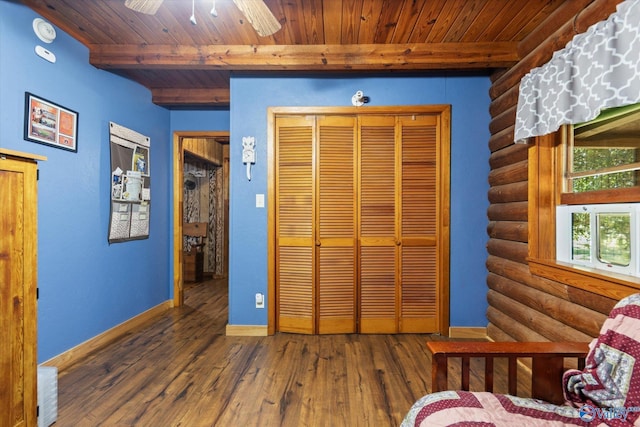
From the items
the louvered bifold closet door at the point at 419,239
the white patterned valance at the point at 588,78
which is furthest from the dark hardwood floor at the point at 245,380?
the white patterned valance at the point at 588,78

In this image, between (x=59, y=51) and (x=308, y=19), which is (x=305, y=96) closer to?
(x=308, y=19)

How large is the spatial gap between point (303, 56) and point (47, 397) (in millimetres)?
2889

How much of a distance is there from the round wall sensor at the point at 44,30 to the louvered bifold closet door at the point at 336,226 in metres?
2.11

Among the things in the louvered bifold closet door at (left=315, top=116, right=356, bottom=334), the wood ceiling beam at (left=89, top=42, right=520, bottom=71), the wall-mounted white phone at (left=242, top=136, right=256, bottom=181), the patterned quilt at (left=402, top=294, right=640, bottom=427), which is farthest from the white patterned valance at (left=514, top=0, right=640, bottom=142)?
the wall-mounted white phone at (left=242, top=136, right=256, bottom=181)

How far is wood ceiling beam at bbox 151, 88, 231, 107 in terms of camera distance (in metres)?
3.46

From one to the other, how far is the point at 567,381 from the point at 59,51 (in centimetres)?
369

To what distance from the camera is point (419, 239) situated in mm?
2830

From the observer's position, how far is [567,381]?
1164mm

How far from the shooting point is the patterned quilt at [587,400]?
1008mm

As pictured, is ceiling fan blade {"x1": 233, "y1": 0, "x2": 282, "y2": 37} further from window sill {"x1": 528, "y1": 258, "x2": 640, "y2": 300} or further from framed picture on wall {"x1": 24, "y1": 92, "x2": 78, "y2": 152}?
window sill {"x1": 528, "y1": 258, "x2": 640, "y2": 300}

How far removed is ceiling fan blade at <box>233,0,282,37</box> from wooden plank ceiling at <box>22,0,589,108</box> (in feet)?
1.57

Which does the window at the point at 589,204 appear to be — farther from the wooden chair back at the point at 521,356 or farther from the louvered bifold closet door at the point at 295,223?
the louvered bifold closet door at the point at 295,223

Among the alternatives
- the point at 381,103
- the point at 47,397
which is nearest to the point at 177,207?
the point at 47,397

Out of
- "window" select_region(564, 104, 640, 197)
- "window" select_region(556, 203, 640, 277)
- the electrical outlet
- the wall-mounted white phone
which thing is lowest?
the electrical outlet
